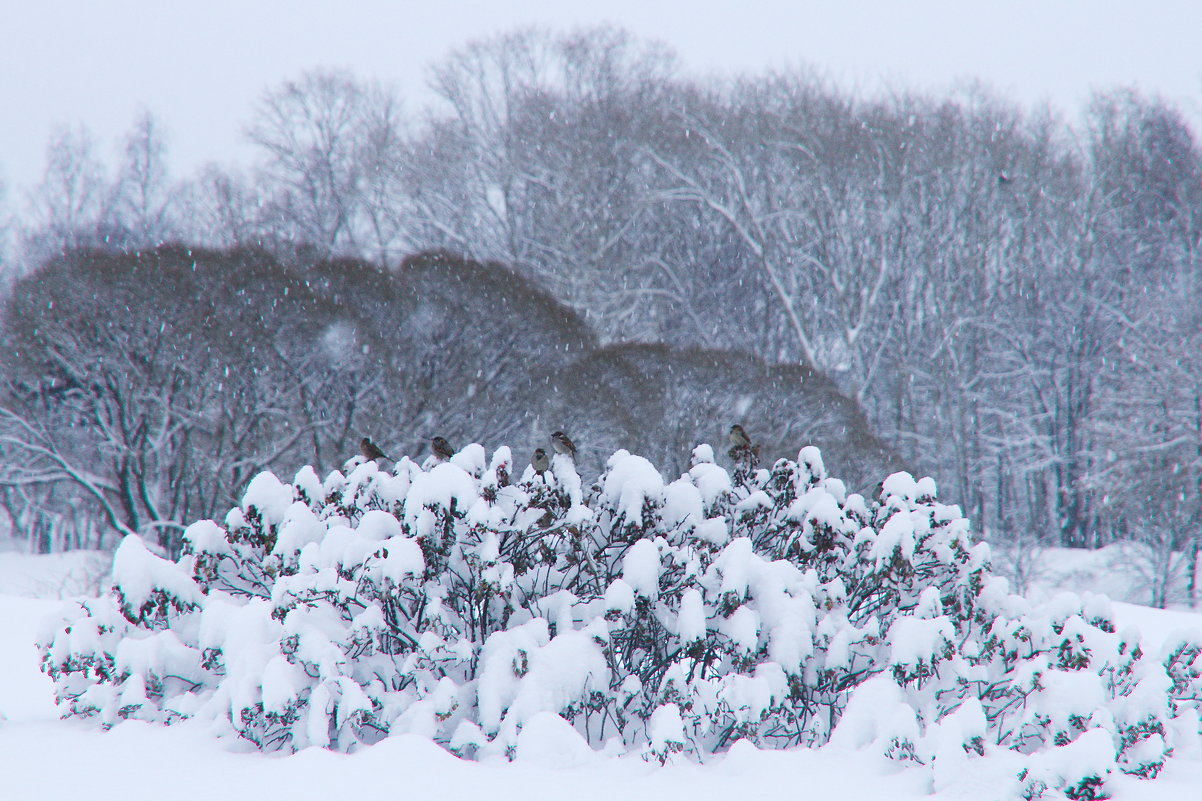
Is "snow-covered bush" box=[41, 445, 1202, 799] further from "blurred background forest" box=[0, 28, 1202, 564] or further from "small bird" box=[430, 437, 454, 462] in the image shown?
"blurred background forest" box=[0, 28, 1202, 564]

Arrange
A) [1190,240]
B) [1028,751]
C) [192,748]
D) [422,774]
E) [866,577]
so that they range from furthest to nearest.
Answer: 1. [1190,240]
2. [866,577]
3. [1028,751]
4. [192,748]
5. [422,774]

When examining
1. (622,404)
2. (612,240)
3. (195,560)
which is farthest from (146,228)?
(195,560)

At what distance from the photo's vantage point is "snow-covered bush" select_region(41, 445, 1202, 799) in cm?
401

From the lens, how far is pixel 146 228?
24.3 metres

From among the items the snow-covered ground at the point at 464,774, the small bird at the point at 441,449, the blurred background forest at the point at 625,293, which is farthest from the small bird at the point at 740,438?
the blurred background forest at the point at 625,293

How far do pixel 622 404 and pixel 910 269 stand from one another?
12.0 metres

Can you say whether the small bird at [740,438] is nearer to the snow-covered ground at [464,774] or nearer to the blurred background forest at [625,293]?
the snow-covered ground at [464,774]

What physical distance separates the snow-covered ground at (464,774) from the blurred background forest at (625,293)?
1080 cm

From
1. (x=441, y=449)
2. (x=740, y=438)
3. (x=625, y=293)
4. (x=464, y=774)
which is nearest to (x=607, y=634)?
(x=464, y=774)

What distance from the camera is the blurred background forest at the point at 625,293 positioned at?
591 inches

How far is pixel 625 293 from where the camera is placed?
21.9 metres

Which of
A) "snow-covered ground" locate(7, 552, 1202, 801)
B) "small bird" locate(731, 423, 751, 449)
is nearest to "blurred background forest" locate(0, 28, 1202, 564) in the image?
"small bird" locate(731, 423, 751, 449)

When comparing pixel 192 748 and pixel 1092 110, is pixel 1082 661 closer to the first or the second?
pixel 192 748

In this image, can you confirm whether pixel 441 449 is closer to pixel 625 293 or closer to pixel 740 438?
pixel 740 438
